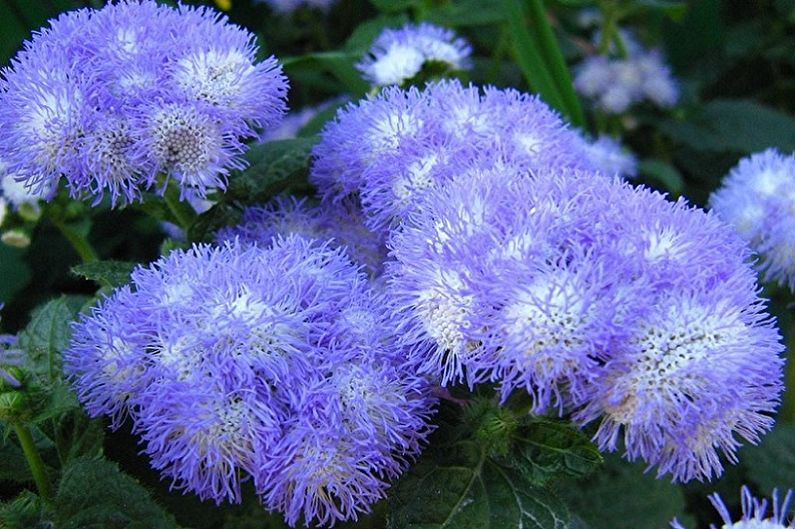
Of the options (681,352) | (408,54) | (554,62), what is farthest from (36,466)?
(554,62)

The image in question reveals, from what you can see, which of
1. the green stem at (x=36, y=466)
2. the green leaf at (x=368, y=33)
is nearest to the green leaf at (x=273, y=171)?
the green leaf at (x=368, y=33)

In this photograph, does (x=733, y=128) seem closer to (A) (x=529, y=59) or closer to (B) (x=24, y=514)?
(A) (x=529, y=59)

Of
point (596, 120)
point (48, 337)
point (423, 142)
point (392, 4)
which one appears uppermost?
point (596, 120)

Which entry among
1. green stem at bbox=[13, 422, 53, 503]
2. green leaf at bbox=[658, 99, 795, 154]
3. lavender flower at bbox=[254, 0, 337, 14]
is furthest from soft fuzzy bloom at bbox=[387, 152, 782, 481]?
lavender flower at bbox=[254, 0, 337, 14]

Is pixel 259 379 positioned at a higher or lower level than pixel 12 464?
higher

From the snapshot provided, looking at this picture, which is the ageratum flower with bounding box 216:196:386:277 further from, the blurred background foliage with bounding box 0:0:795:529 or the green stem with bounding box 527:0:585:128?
the green stem with bounding box 527:0:585:128

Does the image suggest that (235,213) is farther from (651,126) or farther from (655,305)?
(651,126)
